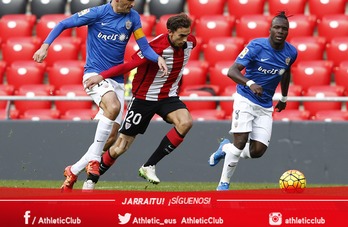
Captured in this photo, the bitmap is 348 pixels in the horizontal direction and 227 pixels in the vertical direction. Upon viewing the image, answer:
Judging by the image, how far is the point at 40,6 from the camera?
64.3 feet

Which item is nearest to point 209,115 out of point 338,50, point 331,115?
point 331,115

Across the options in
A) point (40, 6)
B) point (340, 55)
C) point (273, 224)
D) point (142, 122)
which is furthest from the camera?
point (40, 6)

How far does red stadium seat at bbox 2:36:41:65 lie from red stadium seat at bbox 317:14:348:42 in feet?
16.0

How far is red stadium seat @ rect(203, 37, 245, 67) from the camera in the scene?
18016mm

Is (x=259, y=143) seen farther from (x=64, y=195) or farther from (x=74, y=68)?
(x=74, y=68)

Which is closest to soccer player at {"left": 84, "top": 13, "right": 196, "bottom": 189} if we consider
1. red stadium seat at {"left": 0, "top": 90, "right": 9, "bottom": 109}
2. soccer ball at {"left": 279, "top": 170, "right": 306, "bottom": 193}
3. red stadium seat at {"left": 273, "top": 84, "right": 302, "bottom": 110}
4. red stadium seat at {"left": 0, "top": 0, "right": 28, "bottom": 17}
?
soccer ball at {"left": 279, "top": 170, "right": 306, "bottom": 193}

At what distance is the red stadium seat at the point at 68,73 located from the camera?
1802 cm

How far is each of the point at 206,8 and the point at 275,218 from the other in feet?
34.9

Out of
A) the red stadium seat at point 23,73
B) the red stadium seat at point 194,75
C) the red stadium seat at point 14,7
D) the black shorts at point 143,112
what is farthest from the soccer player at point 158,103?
the red stadium seat at point 14,7

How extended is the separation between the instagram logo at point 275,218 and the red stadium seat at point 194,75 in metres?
8.91

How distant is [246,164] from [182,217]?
24.1 feet

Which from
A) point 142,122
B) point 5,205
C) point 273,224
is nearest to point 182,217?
point 273,224

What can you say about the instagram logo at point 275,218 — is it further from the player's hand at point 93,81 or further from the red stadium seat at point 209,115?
the red stadium seat at point 209,115

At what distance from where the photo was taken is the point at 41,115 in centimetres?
1744
